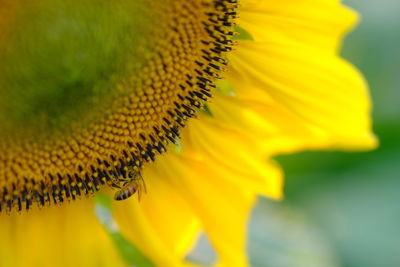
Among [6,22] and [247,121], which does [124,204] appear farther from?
[6,22]

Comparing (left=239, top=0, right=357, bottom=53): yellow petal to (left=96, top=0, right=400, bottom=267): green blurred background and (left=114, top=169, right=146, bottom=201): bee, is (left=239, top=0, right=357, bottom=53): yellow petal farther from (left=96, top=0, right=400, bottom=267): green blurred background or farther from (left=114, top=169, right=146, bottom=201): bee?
(left=96, top=0, right=400, bottom=267): green blurred background

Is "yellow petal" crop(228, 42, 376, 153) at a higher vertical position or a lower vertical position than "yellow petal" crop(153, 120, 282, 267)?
higher

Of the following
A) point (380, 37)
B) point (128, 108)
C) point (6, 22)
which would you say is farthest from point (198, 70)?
point (380, 37)

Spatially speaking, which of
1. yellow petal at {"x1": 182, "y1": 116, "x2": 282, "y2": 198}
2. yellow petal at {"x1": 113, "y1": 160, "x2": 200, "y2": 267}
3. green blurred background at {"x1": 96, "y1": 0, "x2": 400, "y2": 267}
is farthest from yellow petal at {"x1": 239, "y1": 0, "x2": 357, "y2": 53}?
green blurred background at {"x1": 96, "y1": 0, "x2": 400, "y2": 267}

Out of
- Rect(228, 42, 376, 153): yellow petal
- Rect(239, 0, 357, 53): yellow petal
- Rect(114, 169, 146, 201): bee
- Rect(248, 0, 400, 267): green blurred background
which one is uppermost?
Rect(239, 0, 357, 53): yellow petal

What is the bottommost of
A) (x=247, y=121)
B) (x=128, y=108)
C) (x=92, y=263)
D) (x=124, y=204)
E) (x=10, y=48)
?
(x=92, y=263)

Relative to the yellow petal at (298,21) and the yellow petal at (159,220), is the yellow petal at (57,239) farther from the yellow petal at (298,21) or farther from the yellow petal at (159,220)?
the yellow petal at (298,21)
